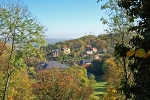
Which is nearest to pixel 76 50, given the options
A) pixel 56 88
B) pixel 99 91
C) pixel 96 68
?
pixel 96 68

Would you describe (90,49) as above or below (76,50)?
above

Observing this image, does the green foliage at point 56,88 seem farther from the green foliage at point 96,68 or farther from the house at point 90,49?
the house at point 90,49

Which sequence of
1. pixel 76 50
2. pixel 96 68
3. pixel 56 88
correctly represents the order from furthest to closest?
pixel 76 50, pixel 96 68, pixel 56 88

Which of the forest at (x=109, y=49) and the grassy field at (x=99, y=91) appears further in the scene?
the grassy field at (x=99, y=91)

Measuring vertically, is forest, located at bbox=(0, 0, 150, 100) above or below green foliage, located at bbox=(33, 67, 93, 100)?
above

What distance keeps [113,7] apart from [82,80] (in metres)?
29.9

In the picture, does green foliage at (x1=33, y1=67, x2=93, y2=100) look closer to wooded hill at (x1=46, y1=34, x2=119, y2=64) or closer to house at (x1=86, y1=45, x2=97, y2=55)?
wooded hill at (x1=46, y1=34, x2=119, y2=64)

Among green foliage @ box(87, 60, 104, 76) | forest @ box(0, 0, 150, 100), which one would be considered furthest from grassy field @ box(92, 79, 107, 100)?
forest @ box(0, 0, 150, 100)

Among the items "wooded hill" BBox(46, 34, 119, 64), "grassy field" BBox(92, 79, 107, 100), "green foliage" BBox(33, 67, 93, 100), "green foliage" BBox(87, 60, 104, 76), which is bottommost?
"grassy field" BBox(92, 79, 107, 100)

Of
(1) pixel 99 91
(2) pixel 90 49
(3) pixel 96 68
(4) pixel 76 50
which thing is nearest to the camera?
(1) pixel 99 91

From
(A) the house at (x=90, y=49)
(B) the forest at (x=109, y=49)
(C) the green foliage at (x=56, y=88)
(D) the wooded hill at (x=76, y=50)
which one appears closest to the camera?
(B) the forest at (x=109, y=49)

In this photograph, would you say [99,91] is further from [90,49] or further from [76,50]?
[90,49]

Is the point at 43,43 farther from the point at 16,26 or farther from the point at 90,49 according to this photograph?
the point at 90,49

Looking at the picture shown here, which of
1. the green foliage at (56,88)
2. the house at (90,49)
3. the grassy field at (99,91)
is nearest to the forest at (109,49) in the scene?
the green foliage at (56,88)
